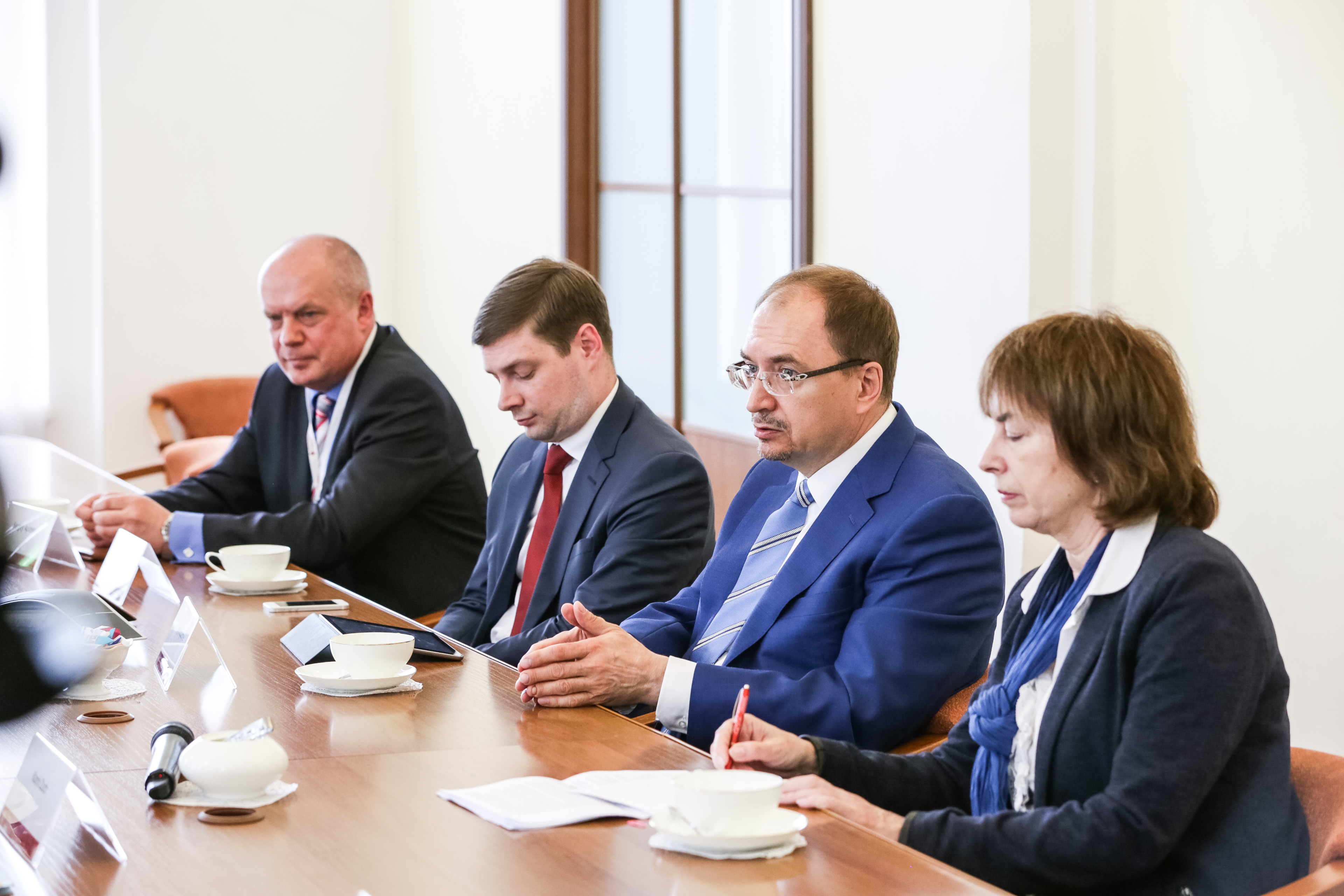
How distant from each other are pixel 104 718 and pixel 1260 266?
250 centimetres

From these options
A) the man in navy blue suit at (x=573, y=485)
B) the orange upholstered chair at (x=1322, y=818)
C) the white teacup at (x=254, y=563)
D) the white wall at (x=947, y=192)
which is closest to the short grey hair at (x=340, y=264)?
the man in navy blue suit at (x=573, y=485)

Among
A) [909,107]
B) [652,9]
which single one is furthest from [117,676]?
[652,9]

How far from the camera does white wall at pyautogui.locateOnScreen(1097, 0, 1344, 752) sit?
2891mm

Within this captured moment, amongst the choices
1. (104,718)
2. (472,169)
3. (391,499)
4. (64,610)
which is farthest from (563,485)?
(472,169)

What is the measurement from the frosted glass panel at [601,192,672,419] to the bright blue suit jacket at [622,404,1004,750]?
2.96m

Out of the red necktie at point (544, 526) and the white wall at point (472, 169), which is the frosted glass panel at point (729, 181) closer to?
the white wall at point (472, 169)

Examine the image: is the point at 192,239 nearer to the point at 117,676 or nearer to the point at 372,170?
the point at 372,170

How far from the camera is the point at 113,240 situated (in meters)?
6.10

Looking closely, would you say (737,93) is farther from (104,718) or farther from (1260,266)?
(104,718)

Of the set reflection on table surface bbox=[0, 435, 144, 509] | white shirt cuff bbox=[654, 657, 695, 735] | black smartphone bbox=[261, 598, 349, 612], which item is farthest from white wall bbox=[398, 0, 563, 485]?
white shirt cuff bbox=[654, 657, 695, 735]

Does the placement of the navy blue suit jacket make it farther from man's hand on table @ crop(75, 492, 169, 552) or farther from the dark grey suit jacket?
man's hand on table @ crop(75, 492, 169, 552)

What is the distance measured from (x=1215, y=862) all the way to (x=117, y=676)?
5.08 ft

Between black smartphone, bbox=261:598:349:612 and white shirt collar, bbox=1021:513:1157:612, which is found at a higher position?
white shirt collar, bbox=1021:513:1157:612

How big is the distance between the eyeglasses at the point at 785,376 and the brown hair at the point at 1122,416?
0.66m
